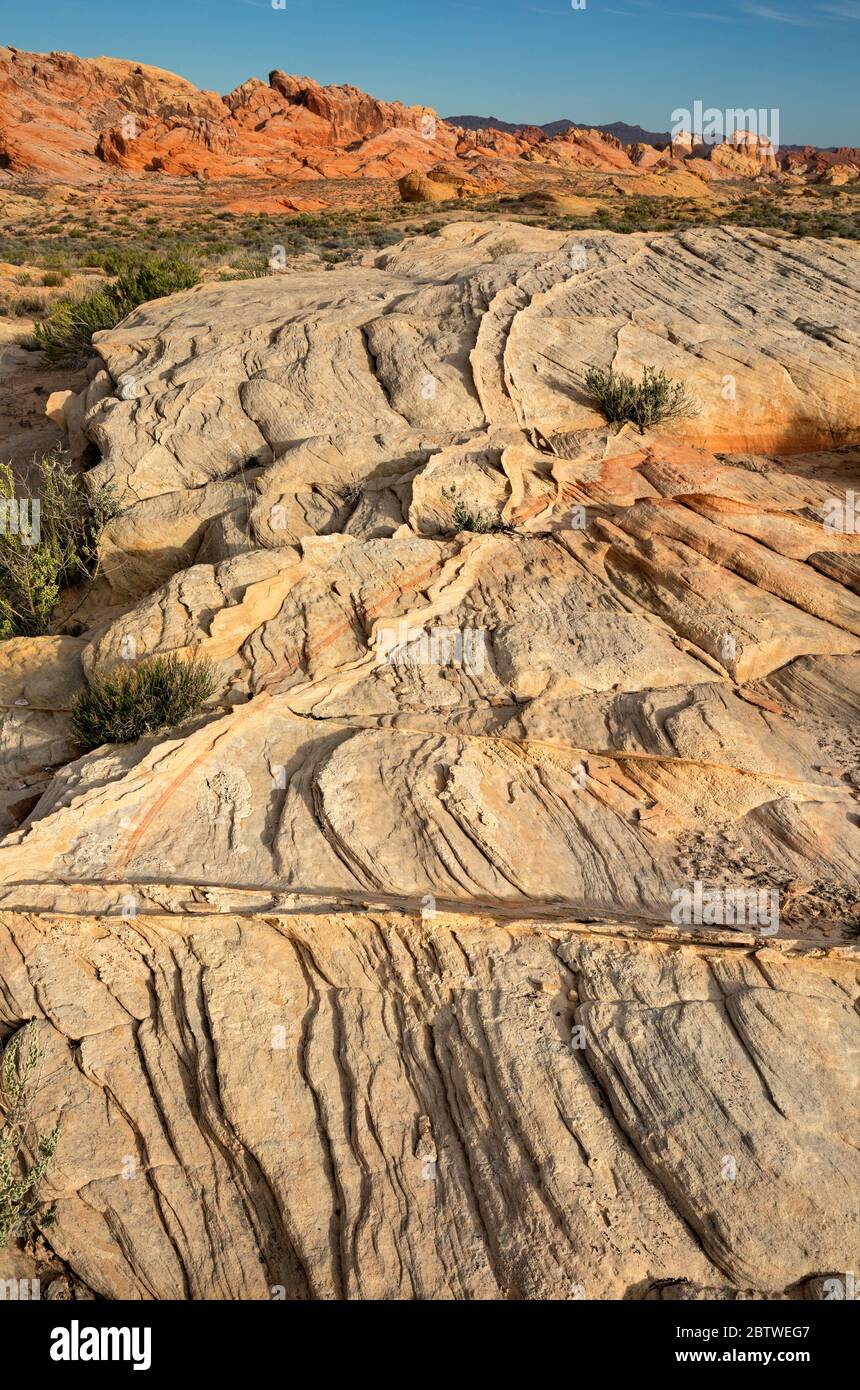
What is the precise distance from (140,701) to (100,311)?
36.9 feet

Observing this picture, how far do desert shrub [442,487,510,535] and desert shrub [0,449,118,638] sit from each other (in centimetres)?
396

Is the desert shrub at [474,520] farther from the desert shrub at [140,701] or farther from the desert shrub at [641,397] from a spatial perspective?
the desert shrub at [140,701]

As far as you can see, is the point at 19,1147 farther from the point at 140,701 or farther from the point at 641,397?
the point at 641,397

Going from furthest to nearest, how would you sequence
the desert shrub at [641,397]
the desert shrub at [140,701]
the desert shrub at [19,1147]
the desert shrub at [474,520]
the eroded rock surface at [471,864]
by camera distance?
the desert shrub at [641,397]
the desert shrub at [474,520]
the desert shrub at [140,701]
the desert shrub at [19,1147]
the eroded rock surface at [471,864]

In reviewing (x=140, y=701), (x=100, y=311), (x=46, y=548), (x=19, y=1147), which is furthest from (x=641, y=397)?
(x=100, y=311)

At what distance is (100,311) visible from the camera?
15500 mm

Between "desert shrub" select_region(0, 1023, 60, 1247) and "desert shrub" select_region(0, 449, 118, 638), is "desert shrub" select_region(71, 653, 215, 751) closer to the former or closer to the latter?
"desert shrub" select_region(0, 1023, 60, 1247)

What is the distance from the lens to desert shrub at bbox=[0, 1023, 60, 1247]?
14.3 ft

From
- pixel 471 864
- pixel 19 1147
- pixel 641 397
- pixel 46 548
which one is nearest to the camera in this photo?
pixel 19 1147

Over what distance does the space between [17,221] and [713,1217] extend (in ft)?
146

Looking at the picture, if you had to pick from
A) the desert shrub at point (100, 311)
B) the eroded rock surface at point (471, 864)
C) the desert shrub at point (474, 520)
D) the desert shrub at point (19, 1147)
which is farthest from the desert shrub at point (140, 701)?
the desert shrub at point (100, 311)

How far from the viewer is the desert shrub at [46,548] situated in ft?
31.2

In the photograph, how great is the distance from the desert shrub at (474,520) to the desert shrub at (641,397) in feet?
7.07

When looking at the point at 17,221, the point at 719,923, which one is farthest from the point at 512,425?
the point at 17,221
